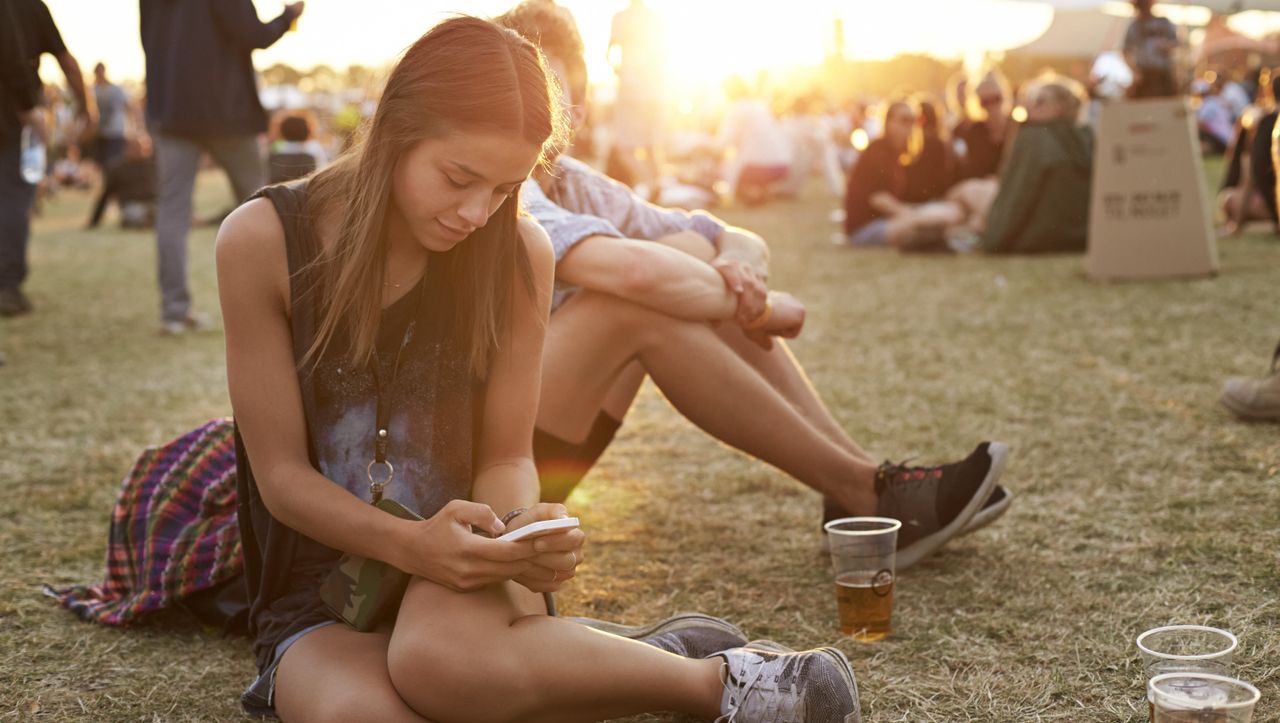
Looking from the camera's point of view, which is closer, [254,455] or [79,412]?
[254,455]

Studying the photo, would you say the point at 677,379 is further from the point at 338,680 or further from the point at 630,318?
→ the point at 338,680

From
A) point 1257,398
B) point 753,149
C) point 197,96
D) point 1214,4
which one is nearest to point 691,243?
point 1257,398

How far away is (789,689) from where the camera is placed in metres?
1.63

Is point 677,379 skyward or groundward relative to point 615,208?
groundward

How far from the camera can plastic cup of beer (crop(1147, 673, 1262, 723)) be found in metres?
1.40

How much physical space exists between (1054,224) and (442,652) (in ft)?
22.2

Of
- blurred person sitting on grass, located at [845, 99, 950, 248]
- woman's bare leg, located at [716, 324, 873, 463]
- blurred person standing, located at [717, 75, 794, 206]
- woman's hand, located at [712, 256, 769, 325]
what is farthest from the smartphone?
blurred person standing, located at [717, 75, 794, 206]

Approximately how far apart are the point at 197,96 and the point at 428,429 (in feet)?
12.5

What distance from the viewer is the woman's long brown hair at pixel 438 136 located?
1.64 m

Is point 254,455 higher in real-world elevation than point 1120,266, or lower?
higher

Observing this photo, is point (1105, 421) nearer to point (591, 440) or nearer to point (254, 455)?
point (591, 440)

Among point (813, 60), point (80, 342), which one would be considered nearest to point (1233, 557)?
point (80, 342)

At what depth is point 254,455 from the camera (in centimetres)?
172

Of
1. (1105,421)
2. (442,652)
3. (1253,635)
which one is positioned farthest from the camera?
(1105,421)
